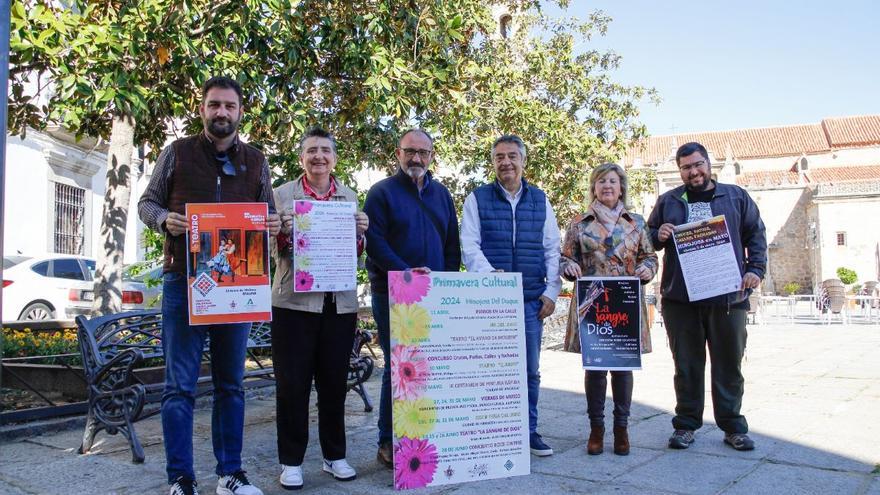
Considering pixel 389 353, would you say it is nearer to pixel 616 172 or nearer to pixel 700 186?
pixel 616 172

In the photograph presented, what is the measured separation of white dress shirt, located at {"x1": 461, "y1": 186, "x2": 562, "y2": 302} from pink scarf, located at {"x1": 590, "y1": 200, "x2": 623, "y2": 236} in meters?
0.29

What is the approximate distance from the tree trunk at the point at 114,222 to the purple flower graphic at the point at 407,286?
4.80 m

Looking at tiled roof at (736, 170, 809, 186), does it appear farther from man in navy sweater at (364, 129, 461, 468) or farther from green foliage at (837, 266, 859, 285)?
man in navy sweater at (364, 129, 461, 468)

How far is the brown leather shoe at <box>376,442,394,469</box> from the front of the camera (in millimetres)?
4098

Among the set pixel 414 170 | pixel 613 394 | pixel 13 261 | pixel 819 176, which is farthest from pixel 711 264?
pixel 819 176


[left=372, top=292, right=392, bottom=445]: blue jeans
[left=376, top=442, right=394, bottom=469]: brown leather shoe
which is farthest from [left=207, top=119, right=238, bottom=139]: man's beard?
[left=376, top=442, right=394, bottom=469]: brown leather shoe

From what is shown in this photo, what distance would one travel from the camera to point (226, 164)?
349 cm

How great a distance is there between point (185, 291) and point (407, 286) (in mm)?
1114

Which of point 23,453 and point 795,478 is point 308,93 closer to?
point 23,453

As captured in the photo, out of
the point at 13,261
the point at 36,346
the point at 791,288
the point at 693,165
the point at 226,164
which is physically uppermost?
the point at 693,165

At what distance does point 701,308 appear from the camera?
15.7ft

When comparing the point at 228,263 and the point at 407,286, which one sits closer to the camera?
the point at 228,263

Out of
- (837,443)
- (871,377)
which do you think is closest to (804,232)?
(871,377)

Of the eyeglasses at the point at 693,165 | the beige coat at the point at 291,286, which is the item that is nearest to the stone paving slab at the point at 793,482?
the eyeglasses at the point at 693,165
